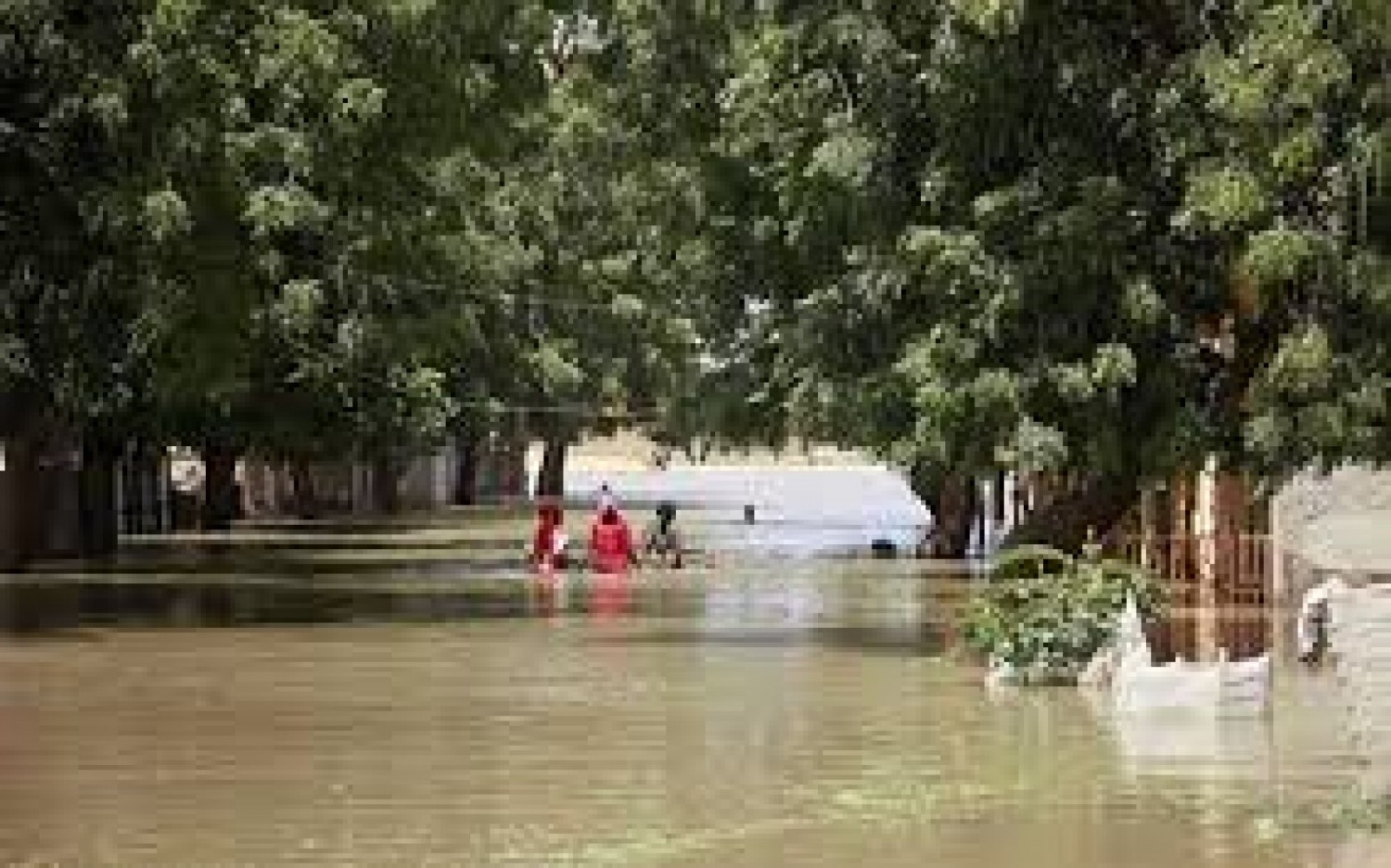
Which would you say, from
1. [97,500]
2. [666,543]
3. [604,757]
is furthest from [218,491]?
[604,757]

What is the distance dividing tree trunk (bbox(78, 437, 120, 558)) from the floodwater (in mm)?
20213

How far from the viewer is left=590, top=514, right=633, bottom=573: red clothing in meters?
42.2

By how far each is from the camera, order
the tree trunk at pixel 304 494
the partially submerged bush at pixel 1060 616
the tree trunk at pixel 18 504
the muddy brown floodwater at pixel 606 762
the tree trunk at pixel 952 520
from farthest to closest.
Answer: the tree trunk at pixel 304 494 < the tree trunk at pixel 952 520 < the tree trunk at pixel 18 504 < the partially submerged bush at pixel 1060 616 < the muddy brown floodwater at pixel 606 762

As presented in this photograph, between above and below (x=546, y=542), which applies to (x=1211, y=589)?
below

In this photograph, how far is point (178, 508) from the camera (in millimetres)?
68625

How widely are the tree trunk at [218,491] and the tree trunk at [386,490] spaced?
14.2 meters

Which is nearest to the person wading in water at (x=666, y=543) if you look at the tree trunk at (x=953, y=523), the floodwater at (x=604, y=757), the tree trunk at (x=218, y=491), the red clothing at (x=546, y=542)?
the red clothing at (x=546, y=542)

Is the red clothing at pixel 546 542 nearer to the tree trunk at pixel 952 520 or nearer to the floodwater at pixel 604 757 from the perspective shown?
the tree trunk at pixel 952 520

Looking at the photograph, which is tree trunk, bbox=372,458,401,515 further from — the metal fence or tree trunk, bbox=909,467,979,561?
the metal fence

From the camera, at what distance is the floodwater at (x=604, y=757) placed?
42.7 ft

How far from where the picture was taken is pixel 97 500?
5062cm

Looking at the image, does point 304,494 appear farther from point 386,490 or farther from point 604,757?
point 604,757

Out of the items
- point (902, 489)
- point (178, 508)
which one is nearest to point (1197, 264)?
point (178, 508)

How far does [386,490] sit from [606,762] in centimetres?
7233
